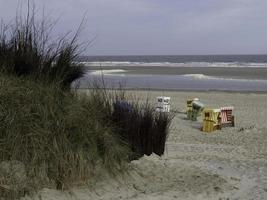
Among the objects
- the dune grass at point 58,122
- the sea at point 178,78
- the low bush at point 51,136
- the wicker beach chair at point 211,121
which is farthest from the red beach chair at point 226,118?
the low bush at point 51,136

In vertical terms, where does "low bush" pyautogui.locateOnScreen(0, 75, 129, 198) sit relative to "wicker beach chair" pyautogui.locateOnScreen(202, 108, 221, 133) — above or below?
above

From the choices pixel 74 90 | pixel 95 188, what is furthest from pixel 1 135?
pixel 74 90

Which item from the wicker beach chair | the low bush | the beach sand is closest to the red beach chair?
the wicker beach chair

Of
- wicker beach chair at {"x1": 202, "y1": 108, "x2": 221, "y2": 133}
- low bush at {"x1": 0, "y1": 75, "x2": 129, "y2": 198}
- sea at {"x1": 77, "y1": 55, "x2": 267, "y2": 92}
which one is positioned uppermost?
low bush at {"x1": 0, "y1": 75, "x2": 129, "y2": 198}

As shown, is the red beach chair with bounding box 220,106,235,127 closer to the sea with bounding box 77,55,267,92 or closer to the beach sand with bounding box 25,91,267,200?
the beach sand with bounding box 25,91,267,200

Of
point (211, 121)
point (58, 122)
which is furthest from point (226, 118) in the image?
point (58, 122)

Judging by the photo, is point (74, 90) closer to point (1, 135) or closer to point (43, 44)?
point (43, 44)

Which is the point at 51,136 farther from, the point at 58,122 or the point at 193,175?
the point at 193,175

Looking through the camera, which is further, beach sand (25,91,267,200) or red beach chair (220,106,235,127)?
red beach chair (220,106,235,127)

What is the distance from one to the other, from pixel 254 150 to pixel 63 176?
6223 millimetres

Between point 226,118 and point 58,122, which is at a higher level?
point 58,122

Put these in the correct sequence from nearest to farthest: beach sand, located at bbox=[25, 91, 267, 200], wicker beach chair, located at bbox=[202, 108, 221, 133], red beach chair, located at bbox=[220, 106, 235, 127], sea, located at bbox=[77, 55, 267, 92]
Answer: beach sand, located at bbox=[25, 91, 267, 200] → wicker beach chair, located at bbox=[202, 108, 221, 133] → red beach chair, located at bbox=[220, 106, 235, 127] → sea, located at bbox=[77, 55, 267, 92]

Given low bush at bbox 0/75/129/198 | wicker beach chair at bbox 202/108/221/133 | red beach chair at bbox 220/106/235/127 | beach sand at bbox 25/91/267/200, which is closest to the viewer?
low bush at bbox 0/75/129/198

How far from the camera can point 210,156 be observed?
10.8 m
